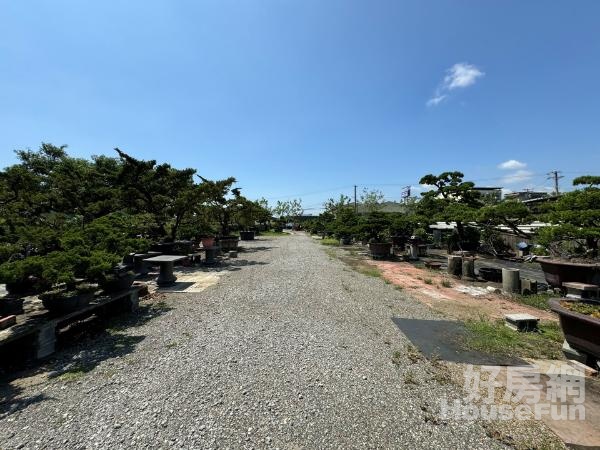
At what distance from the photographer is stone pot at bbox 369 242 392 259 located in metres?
12.8

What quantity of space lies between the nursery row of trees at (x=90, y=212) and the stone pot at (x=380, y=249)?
25.3 ft

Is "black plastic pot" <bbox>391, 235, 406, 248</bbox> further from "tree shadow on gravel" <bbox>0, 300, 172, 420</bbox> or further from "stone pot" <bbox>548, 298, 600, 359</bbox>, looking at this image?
"tree shadow on gravel" <bbox>0, 300, 172, 420</bbox>

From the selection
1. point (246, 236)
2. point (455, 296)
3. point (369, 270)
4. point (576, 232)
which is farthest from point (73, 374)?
point (246, 236)

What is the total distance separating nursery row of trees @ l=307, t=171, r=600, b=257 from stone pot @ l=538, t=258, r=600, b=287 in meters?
0.42

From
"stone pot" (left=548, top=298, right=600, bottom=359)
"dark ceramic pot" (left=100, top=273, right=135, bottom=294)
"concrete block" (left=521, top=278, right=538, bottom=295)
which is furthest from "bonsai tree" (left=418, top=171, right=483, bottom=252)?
"dark ceramic pot" (left=100, top=273, right=135, bottom=294)

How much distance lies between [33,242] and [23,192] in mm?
3259

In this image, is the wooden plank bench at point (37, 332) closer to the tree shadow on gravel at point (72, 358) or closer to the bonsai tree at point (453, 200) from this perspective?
the tree shadow on gravel at point (72, 358)

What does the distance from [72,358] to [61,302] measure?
2.53 feet

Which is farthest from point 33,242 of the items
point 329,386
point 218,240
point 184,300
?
point 218,240

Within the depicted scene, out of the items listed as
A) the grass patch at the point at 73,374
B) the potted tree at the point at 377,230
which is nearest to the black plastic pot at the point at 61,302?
the grass patch at the point at 73,374

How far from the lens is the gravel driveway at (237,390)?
2.13m

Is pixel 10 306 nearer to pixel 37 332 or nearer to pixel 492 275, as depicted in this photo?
pixel 37 332

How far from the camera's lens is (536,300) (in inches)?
234

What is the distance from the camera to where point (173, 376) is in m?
2.93
